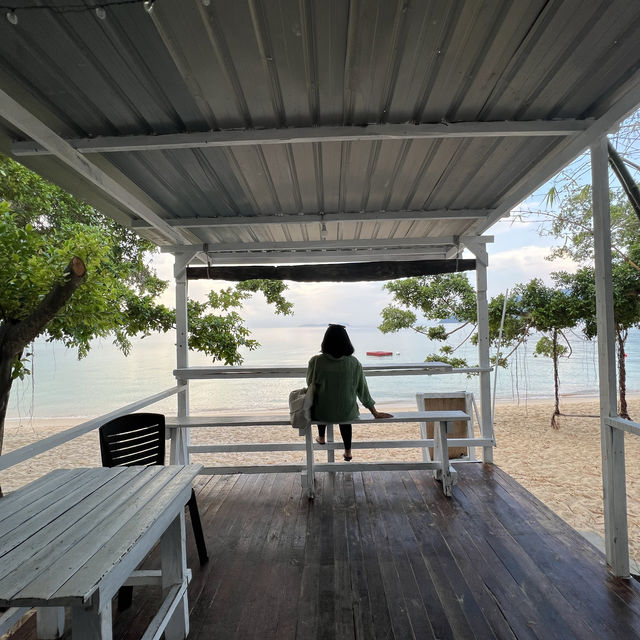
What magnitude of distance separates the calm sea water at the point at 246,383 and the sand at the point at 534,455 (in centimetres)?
149

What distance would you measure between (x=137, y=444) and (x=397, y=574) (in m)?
1.69

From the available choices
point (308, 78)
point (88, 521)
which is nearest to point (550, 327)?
point (308, 78)

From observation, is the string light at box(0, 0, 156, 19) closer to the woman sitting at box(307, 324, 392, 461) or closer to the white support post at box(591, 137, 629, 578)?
the white support post at box(591, 137, 629, 578)

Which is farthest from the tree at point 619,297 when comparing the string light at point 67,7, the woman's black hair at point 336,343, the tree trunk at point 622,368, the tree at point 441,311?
the string light at point 67,7

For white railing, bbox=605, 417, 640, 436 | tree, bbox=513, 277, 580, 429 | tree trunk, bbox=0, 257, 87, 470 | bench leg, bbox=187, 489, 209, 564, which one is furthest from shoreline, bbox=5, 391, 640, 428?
white railing, bbox=605, 417, 640, 436

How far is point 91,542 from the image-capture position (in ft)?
4.32

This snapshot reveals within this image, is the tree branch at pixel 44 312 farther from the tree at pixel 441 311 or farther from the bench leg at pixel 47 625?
the tree at pixel 441 311

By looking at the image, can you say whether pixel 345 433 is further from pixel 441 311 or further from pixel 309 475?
pixel 441 311

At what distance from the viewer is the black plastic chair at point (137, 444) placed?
100 inches

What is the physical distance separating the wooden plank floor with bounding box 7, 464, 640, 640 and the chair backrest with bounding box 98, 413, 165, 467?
67 cm

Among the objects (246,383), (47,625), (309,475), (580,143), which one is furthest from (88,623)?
(246,383)

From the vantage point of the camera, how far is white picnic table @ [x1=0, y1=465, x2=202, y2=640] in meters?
→ 1.11

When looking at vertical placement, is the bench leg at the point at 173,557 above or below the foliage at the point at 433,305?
below

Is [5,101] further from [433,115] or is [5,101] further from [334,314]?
[334,314]
